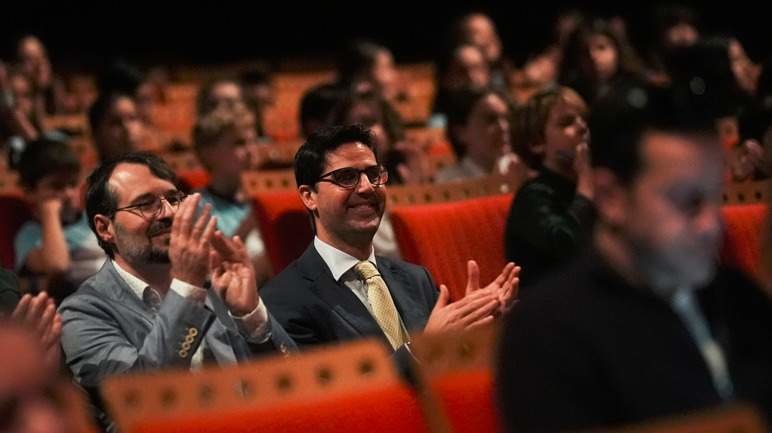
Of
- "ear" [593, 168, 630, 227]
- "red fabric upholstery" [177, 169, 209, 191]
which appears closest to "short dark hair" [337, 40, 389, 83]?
"red fabric upholstery" [177, 169, 209, 191]

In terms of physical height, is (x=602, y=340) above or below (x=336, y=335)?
above

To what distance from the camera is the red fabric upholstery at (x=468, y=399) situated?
1948mm

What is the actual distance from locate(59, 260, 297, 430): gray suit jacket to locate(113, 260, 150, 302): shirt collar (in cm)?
1

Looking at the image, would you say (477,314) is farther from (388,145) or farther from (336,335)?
(388,145)

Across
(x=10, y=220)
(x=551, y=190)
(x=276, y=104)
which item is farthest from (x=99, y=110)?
(x=276, y=104)

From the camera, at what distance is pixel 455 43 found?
6.49 meters

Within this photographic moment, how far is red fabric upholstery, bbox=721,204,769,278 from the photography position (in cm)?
334

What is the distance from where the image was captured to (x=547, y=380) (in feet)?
4.91

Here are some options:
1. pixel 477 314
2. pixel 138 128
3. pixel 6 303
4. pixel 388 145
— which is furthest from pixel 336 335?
pixel 138 128

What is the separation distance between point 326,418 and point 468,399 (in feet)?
0.74

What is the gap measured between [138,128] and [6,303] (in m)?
2.71

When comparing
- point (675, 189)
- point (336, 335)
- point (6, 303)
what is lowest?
point (336, 335)

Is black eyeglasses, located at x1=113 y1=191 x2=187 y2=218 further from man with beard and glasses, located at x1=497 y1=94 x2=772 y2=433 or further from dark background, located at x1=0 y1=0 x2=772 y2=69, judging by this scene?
dark background, located at x1=0 y1=0 x2=772 y2=69

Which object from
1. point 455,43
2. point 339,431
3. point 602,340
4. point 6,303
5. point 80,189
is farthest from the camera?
point 455,43
